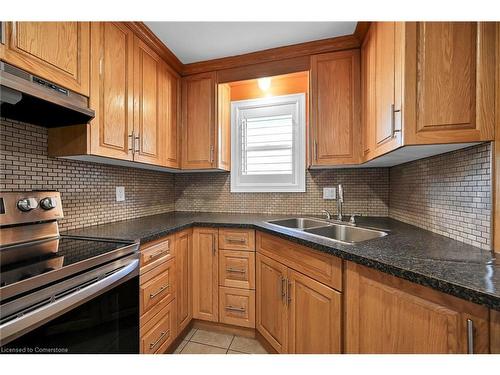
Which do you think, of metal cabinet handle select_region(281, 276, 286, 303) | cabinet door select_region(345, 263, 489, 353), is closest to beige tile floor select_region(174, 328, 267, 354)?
metal cabinet handle select_region(281, 276, 286, 303)

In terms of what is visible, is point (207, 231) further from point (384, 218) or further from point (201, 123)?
point (384, 218)

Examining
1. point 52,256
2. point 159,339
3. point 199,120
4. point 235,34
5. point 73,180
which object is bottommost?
point 159,339

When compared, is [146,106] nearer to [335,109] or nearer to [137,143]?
[137,143]

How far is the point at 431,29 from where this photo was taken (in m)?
0.96

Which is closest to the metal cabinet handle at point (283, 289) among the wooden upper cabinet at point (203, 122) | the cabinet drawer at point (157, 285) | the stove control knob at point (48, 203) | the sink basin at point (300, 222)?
the sink basin at point (300, 222)

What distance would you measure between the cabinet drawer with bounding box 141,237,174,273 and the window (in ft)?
3.32

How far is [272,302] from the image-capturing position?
5.01 ft

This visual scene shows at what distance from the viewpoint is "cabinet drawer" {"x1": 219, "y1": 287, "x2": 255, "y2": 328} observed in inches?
67.7

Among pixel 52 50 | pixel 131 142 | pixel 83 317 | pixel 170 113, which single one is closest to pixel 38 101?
pixel 52 50

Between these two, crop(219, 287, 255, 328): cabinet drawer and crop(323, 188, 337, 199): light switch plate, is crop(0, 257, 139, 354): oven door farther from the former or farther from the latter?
crop(323, 188, 337, 199): light switch plate

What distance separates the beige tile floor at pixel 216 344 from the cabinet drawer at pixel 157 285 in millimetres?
418

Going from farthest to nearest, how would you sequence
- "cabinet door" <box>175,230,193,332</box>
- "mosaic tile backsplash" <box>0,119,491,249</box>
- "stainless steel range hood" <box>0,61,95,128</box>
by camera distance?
"cabinet door" <box>175,230,193,332</box> < "mosaic tile backsplash" <box>0,119,491,249</box> < "stainless steel range hood" <box>0,61,95,128</box>

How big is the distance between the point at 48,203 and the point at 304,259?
1452 millimetres

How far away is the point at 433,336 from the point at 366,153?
1179 mm
